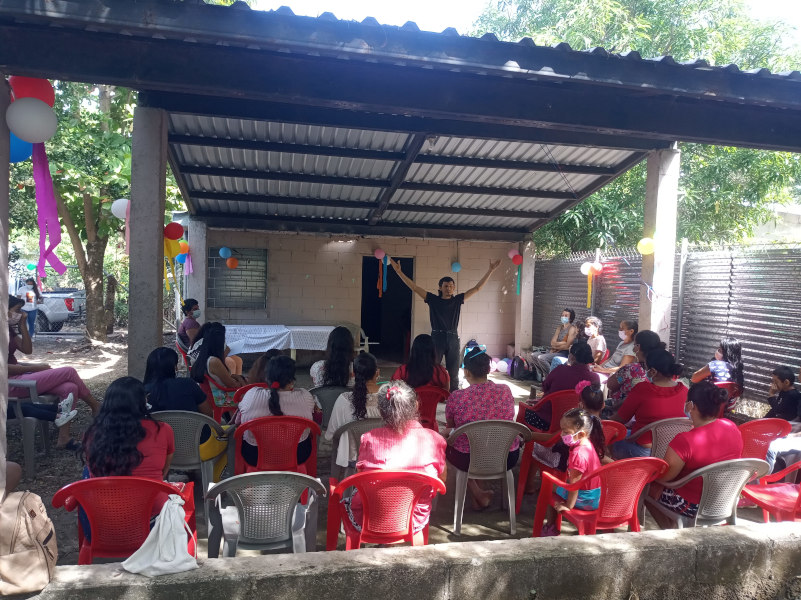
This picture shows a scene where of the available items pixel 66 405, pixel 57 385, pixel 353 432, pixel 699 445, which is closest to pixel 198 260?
pixel 57 385

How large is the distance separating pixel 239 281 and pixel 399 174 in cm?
410

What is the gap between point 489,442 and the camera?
3352 millimetres

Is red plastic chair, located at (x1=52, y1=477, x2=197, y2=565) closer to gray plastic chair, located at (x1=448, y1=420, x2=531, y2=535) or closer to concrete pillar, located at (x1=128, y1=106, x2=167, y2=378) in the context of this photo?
gray plastic chair, located at (x1=448, y1=420, x2=531, y2=535)

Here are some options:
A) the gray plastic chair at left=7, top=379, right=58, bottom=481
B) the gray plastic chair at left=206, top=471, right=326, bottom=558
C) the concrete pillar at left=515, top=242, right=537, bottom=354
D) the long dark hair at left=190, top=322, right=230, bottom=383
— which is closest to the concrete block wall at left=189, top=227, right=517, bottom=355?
the concrete pillar at left=515, top=242, right=537, bottom=354

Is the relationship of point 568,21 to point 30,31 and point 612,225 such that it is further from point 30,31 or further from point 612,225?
point 30,31

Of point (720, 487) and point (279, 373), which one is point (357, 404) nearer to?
point (279, 373)

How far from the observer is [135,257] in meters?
4.33

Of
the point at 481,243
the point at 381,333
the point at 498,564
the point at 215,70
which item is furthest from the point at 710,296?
the point at 381,333

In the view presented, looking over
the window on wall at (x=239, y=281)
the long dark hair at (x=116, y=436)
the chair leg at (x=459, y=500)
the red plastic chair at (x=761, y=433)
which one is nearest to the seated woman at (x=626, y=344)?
the red plastic chair at (x=761, y=433)

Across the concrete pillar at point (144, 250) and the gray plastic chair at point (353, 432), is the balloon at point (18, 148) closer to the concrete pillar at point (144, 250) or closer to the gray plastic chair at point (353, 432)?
the concrete pillar at point (144, 250)

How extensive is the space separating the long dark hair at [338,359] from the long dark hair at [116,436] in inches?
60.0

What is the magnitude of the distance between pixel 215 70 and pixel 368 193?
476 cm

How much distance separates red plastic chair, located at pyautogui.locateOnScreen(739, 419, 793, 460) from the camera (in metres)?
3.45

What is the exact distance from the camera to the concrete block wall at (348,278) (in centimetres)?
966
